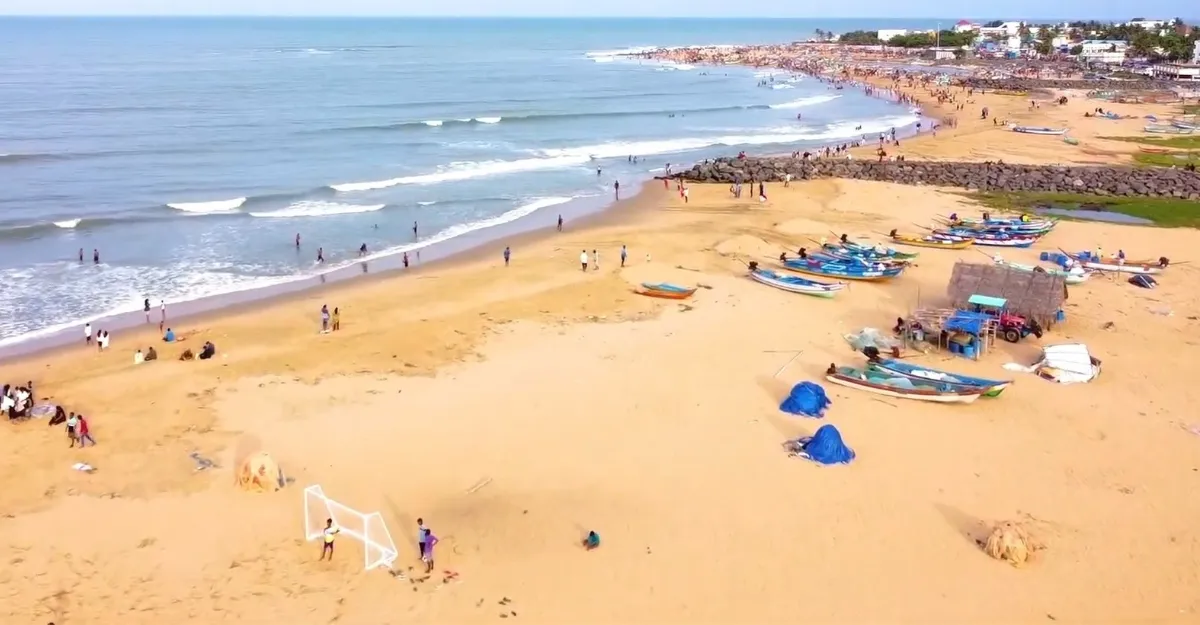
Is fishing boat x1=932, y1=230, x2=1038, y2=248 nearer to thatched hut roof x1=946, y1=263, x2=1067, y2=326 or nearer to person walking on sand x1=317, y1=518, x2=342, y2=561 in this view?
thatched hut roof x1=946, y1=263, x2=1067, y2=326

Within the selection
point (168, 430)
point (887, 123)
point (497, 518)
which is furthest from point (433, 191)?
point (887, 123)

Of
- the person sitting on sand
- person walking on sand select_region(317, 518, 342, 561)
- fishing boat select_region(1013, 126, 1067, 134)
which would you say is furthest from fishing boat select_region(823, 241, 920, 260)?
fishing boat select_region(1013, 126, 1067, 134)

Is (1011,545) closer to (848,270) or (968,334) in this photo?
(968,334)

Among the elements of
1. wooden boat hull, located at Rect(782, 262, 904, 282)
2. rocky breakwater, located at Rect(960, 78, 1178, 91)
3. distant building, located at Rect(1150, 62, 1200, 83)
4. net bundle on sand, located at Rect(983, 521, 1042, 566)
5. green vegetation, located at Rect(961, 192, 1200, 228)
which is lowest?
net bundle on sand, located at Rect(983, 521, 1042, 566)

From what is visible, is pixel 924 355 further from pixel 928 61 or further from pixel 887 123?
pixel 928 61

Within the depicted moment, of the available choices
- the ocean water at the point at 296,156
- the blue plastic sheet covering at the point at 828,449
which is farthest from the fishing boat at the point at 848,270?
the ocean water at the point at 296,156

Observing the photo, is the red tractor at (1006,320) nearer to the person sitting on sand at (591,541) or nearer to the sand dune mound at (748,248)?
the sand dune mound at (748,248)
